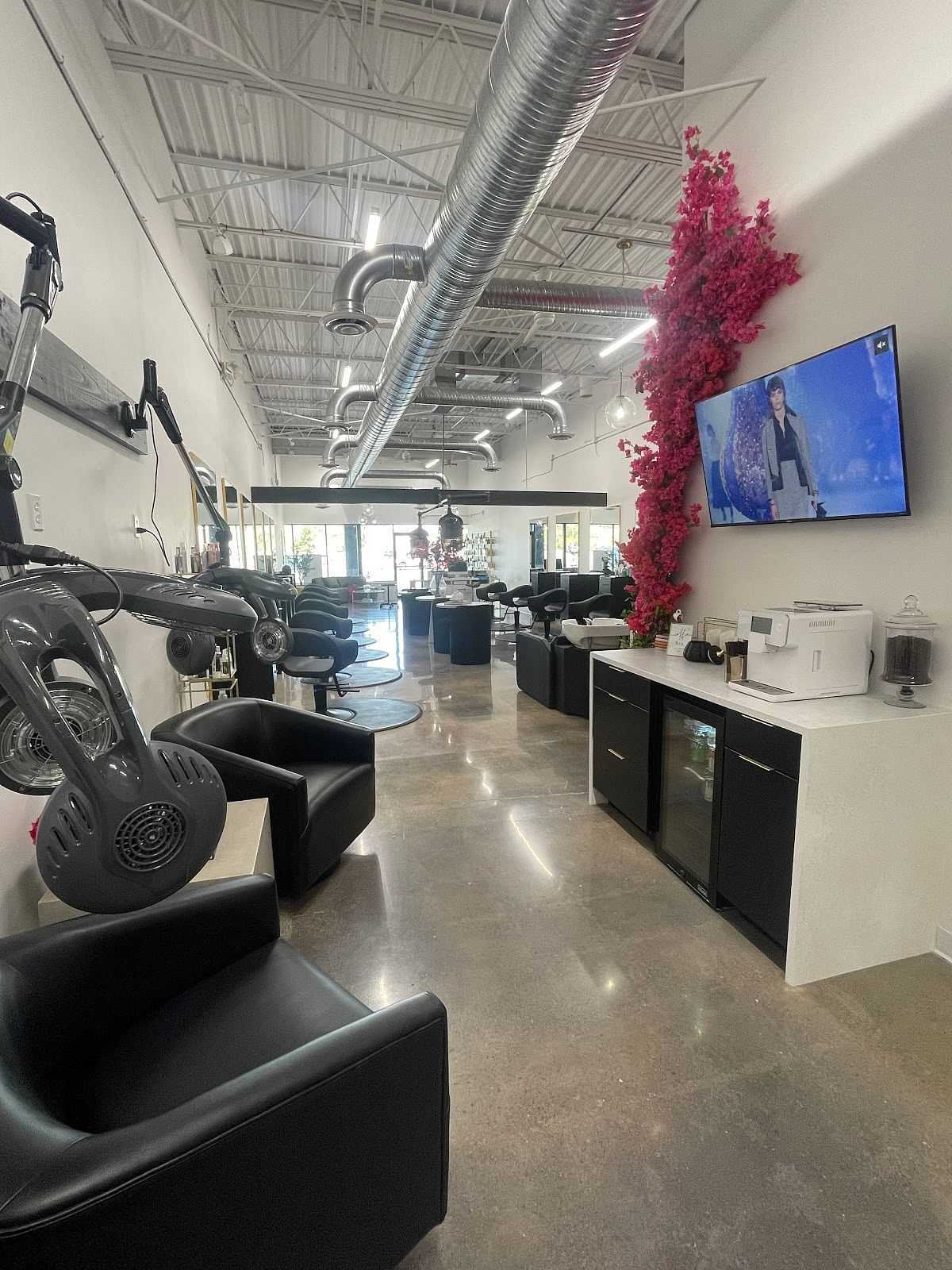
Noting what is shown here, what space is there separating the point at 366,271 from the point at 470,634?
4.82 m

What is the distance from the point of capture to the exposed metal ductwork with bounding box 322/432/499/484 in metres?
12.0

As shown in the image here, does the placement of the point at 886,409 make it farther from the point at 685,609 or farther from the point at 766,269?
the point at 685,609

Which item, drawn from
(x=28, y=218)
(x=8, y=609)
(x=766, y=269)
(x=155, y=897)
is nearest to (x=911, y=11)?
(x=766, y=269)

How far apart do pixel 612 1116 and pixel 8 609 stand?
6.26ft

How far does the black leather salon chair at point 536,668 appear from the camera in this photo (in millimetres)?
5883

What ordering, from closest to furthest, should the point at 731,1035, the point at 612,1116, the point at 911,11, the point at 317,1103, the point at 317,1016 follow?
1. the point at 317,1103
2. the point at 317,1016
3. the point at 612,1116
4. the point at 731,1035
5. the point at 911,11

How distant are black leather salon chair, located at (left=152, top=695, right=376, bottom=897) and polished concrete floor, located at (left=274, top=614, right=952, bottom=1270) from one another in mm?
226

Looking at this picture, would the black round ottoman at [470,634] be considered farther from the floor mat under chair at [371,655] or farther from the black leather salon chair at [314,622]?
the black leather salon chair at [314,622]

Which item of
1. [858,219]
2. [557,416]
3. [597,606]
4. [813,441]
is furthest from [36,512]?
[557,416]

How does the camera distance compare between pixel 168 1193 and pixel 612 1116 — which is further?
pixel 612 1116

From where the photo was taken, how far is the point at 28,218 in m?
1.18

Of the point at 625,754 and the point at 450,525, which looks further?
the point at 450,525

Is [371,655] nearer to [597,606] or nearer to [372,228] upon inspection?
[597,606]

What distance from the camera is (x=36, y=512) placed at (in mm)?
2092
